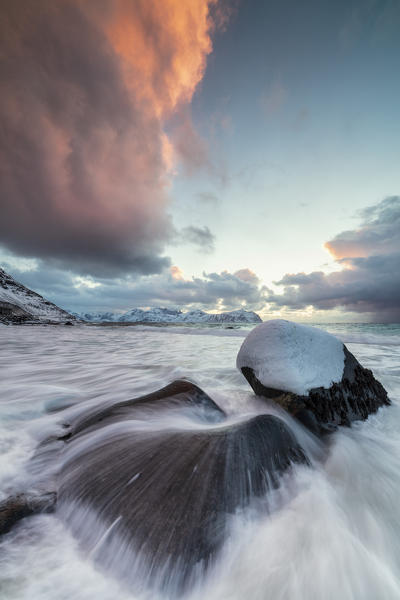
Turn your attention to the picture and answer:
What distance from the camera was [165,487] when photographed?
117 cm

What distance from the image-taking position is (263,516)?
112cm

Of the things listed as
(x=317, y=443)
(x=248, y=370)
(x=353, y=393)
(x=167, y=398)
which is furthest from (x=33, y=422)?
(x=353, y=393)

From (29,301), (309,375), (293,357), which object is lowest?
(309,375)

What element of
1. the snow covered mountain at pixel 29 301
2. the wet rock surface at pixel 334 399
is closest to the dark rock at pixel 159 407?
the wet rock surface at pixel 334 399

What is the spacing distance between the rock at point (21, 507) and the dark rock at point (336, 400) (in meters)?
2.02

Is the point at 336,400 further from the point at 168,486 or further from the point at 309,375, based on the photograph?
the point at 168,486

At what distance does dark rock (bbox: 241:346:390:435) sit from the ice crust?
67 millimetres

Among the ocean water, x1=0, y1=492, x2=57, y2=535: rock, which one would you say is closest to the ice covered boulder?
the ocean water

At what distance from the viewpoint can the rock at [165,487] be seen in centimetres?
93

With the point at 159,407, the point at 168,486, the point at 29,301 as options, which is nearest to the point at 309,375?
the point at 159,407

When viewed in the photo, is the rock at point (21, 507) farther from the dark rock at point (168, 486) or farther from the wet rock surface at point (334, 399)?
the wet rock surface at point (334, 399)

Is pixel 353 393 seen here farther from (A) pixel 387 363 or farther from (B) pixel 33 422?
(A) pixel 387 363

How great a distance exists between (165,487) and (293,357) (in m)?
1.94

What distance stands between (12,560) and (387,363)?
7.03m
